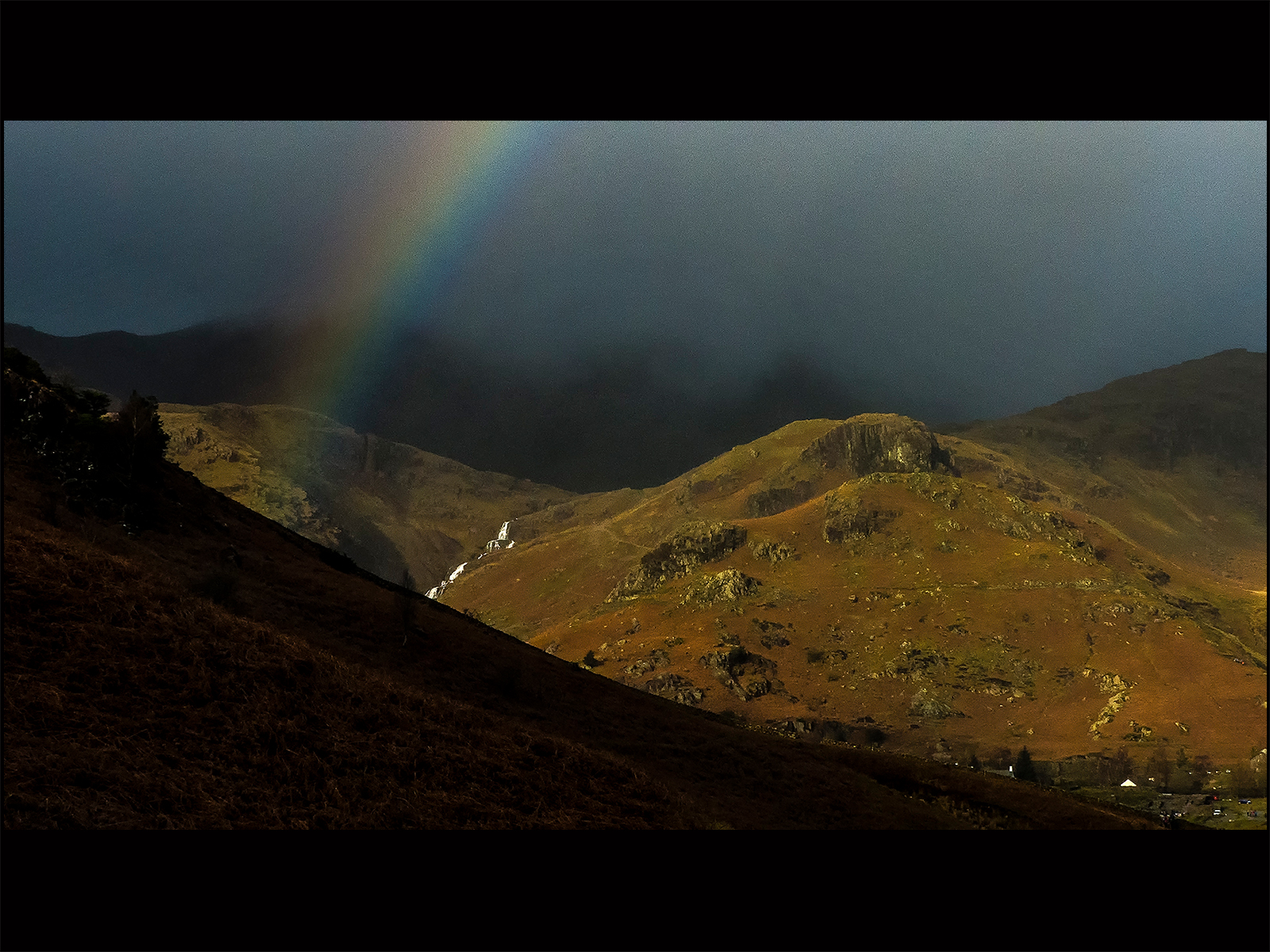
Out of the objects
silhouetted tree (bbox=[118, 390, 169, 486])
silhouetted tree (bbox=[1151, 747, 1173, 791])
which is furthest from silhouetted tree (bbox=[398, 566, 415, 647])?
silhouetted tree (bbox=[1151, 747, 1173, 791])

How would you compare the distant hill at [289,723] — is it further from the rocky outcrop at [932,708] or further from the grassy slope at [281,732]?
the rocky outcrop at [932,708]

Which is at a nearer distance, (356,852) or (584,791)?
(356,852)

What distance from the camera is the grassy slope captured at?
15.9 meters

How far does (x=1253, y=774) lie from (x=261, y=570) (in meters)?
186

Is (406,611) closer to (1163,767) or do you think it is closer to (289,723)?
(289,723)

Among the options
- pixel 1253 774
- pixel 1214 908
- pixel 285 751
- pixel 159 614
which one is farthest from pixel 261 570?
pixel 1253 774

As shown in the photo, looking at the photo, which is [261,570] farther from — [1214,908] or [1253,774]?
[1253,774]

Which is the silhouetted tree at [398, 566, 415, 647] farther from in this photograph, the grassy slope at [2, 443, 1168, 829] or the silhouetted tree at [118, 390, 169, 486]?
the silhouetted tree at [118, 390, 169, 486]

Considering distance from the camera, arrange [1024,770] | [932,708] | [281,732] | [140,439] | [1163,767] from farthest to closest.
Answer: [932,708]
[1163,767]
[1024,770]
[140,439]
[281,732]

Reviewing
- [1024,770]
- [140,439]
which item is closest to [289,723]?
[140,439]

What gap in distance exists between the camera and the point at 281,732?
18578mm

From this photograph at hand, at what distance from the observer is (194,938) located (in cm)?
1284

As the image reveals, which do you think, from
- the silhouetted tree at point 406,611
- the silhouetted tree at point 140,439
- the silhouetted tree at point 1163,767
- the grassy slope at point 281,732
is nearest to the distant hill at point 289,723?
the grassy slope at point 281,732

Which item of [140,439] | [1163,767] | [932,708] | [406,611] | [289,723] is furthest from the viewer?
[932,708]
